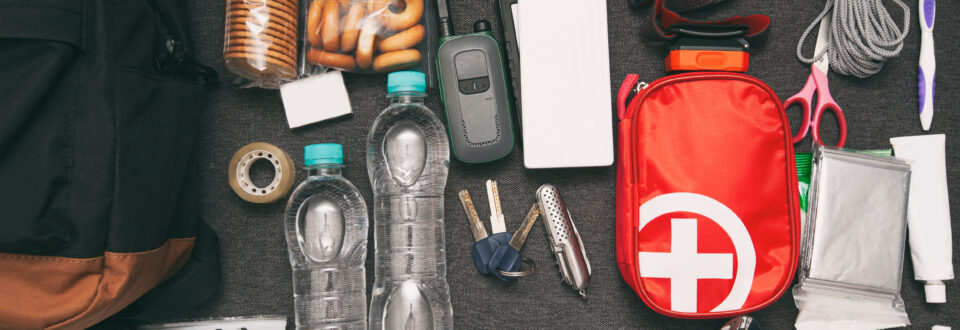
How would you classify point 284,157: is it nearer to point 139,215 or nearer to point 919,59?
point 139,215

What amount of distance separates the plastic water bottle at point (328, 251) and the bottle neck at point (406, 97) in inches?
5.4

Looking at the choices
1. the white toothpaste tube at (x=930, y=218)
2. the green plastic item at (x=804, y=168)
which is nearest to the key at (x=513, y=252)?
the green plastic item at (x=804, y=168)

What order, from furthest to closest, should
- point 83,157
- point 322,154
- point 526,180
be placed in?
point 526,180 → point 322,154 → point 83,157

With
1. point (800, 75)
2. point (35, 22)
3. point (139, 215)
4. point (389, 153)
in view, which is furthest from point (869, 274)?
point (35, 22)

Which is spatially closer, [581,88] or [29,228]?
[29,228]

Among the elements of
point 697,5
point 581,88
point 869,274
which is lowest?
point 869,274

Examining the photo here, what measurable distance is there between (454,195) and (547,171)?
151 millimetres

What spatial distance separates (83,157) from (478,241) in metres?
0.51

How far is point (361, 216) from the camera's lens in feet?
2.58

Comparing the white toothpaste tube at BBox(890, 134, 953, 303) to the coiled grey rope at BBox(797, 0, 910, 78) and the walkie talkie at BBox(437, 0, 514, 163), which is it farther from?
the walkie talkie at BBox(437, 0, 514, 163)

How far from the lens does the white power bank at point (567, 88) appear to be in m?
0.76

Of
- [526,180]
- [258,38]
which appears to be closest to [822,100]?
[526,180]

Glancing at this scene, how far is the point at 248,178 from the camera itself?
779mm

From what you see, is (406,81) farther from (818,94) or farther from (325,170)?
(818,94)
